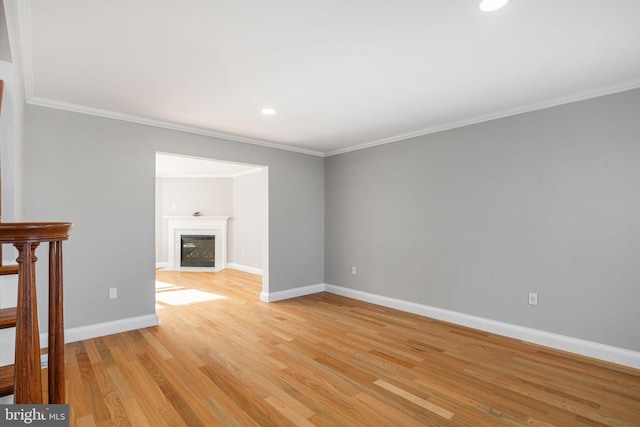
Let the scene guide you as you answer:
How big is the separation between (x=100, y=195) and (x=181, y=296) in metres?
2.26

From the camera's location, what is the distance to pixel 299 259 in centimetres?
510

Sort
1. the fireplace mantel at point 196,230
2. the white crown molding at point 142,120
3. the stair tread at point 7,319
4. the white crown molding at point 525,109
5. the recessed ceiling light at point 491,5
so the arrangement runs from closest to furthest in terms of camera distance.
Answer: the stair tread at point 7,319 < the recessed ceiling light at point 491,5 < the white crown molding at point 525,109 < the white crown molding at point 142,120 < the fireplace mantel at point 196,230

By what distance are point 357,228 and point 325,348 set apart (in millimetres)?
2216

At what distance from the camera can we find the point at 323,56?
2.22 m

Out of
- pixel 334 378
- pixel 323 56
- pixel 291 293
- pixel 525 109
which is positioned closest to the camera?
pixel 323 56

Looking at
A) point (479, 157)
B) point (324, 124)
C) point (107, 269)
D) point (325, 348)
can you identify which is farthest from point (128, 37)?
point (479, 157)

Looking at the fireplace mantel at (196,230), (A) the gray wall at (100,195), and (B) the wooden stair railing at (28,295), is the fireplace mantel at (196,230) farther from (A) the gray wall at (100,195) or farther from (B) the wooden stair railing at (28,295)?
(B) the wooden stair railing at (28,295)

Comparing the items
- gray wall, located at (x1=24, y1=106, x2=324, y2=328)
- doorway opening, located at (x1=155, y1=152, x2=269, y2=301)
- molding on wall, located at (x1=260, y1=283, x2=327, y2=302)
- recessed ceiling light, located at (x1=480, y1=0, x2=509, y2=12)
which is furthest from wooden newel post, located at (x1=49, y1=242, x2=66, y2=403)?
doorway opening, located at (x1=155, y1=152, x2=269, y2=301)

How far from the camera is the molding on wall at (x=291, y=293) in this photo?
186 inches

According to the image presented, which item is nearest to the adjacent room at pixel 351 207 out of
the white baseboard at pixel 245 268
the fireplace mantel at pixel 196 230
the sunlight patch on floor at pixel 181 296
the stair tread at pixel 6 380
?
the stair tread at pixel 6 380

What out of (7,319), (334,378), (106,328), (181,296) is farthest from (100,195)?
(334,378)

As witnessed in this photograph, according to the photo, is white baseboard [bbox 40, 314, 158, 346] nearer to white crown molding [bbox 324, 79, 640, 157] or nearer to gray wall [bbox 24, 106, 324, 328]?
gray wall [bbox 24, 106, 324, 328]

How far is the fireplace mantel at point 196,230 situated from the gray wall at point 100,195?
3.95m

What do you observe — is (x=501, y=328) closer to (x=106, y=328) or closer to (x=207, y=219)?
(x=106, y=328)
